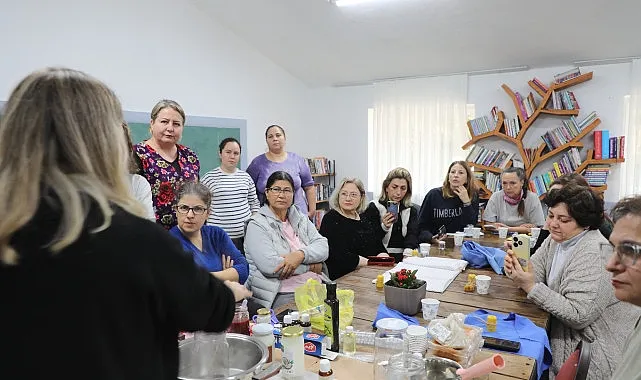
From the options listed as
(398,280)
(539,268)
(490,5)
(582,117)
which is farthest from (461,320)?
(582,117)

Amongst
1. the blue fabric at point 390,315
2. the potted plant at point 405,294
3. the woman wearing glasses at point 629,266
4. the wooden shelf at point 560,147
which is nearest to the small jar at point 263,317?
the blue fabric at point 390,315

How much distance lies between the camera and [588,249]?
193 cm

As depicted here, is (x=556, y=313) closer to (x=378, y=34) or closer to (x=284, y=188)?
(x=284, y=188)

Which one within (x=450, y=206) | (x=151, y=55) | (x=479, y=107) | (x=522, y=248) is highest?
(x=151, y=55)

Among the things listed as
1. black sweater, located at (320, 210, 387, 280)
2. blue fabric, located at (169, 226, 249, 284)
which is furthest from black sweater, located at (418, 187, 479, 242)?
blue fabric, located at (169, 226, 249, 284)

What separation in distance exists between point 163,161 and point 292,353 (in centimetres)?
174

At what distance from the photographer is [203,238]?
235cm

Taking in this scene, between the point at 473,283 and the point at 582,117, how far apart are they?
3.39 meters

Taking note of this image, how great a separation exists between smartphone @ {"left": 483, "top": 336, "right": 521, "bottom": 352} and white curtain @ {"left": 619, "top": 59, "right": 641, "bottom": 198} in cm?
382

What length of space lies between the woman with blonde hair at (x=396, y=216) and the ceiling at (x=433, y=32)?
1.74 metres

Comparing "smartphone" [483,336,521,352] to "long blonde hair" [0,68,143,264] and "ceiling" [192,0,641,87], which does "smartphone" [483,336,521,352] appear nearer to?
"long blonde hair" [0,68,143,264]

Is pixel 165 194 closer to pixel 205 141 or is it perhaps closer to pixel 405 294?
pixel 405 294

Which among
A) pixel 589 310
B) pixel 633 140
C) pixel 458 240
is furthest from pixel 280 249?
pixel 633 140

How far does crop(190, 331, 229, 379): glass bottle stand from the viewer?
1242 mm
